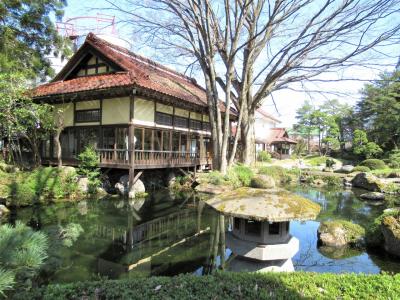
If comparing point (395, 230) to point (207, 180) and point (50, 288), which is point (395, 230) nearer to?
point (50, 288)

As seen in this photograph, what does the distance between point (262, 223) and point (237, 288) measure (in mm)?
1561

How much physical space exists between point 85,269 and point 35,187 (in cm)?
725

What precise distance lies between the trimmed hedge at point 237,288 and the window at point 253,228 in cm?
114

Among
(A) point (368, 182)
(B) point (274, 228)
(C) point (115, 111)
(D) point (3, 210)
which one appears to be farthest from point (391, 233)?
(A) point (368, 182)

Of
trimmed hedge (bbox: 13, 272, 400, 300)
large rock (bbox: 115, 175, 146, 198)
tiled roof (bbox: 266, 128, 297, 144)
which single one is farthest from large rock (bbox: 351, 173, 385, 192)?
tiled roof (bbox: 266, 128, 297, 144)

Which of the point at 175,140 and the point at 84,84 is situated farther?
the point at 175,140

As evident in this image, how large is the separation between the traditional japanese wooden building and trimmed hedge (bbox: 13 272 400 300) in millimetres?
10631

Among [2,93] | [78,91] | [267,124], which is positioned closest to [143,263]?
[2,93]

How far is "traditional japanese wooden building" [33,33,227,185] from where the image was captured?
14.7m

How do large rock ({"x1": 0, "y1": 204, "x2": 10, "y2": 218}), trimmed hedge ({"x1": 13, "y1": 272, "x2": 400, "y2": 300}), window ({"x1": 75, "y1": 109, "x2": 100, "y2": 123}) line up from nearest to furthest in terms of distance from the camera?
1. trimmed hedge ({"x1": 13, "y1": 272, "x2": 400, "y2": 300})
2. large rock ({"x1": 0, "y1": 204, "x2": 10, "y2": 218})
3. window ({"x1": 75, "y1": 109, "x2": 100, "y2": 123})

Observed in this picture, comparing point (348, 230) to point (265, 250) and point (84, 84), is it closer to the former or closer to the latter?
point (265, 250)

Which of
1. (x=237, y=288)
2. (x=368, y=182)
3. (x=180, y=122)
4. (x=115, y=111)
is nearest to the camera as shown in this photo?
(x=237, y=288)

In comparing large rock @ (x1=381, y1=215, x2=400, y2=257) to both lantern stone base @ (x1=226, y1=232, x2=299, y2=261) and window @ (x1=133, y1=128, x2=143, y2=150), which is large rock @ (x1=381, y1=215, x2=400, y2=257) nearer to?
lantern stone base @ (x1=226, y1=232, x2=299, y2=261)

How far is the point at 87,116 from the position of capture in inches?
643
